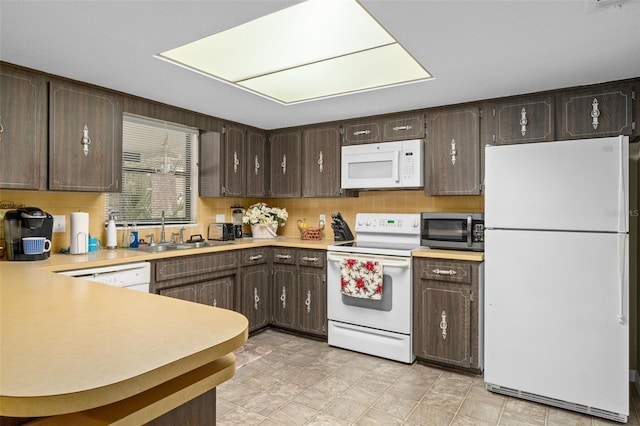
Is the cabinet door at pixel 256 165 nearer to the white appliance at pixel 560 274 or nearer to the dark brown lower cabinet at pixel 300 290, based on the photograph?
the dark brown lower cabinet at pixel 300 290

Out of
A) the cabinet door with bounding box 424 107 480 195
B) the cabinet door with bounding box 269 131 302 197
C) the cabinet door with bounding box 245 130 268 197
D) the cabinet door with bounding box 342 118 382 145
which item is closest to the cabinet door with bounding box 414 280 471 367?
the cabinet door with bounding box 424 107 480 195

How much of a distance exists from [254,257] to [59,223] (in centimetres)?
160

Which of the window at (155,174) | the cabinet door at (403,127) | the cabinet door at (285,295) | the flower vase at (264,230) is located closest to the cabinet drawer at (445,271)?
the cabinet door at (403,127)

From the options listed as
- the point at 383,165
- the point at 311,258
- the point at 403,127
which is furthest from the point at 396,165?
the point at 311,258

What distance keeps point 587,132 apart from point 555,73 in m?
0.54

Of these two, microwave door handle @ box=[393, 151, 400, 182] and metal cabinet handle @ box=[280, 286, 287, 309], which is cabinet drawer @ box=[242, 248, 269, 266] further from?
microwave door handle @ box=[393, 151, 400, 182]

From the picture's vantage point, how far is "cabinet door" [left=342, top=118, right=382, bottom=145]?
3684 mm

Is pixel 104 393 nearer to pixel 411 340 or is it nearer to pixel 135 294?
pixel 135 294

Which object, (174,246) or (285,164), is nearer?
(174,246)

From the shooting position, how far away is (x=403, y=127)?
353 centimetres

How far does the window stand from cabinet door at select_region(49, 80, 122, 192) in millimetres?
406

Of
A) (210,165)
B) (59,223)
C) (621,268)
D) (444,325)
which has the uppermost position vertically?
(210,165)

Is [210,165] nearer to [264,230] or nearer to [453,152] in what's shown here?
[264,230]

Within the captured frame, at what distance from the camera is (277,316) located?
3.90 meters
